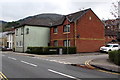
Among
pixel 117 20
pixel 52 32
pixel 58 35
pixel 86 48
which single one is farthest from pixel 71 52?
pixel 117 20

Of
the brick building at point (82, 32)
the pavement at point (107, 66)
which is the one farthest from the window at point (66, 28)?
the pavement at point (107, 66)

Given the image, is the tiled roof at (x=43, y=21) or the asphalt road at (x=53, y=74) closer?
the asphalt road at (x=53, y=74)

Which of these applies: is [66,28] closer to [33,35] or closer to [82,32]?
[82,32]

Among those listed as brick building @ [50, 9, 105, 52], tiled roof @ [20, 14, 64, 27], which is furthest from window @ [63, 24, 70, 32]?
tiled roof @ [20, 14, 64, 27]

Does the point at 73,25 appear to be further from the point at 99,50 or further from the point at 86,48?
the point at 99,50

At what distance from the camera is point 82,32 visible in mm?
34062

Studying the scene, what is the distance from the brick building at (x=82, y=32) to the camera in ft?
109

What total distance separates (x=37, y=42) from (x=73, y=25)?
11.0 metres

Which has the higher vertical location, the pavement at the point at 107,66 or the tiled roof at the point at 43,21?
the tiled roof at the point at 43,21

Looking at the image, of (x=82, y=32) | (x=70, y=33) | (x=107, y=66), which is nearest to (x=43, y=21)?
(x=70, y=33)

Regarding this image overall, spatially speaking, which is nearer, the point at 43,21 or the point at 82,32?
the point at 82,32

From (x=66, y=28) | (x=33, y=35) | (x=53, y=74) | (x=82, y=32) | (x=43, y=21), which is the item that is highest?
(x=43, y=21)

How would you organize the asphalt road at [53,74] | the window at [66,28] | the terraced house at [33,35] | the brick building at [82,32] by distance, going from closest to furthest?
the asphalt road at [53,74] → the brick building at [82,32] → the window at [66,28] → the terraced house at [33,35]

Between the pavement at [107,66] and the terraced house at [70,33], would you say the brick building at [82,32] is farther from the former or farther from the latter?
the pavement at [107,66]
